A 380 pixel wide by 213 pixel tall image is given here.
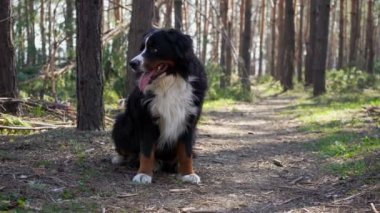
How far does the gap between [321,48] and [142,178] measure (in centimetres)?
1475

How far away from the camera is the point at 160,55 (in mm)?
5289

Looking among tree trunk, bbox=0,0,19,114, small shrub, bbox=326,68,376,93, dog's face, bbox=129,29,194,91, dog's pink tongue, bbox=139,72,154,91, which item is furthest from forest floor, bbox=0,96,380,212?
small shrub, bbox=326,68,376,93

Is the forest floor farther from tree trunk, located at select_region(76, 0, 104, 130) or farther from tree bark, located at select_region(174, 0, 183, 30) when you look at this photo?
tree bark, located at select_region(174, 0, 183, 30)

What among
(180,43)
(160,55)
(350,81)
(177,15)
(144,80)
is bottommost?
(350,81)

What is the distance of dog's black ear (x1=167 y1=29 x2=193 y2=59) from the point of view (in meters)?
5.31

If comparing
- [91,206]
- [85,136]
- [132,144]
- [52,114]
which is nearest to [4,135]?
[85,136]

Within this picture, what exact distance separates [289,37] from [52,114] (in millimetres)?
17202

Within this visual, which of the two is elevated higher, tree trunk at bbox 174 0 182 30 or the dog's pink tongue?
tree trunk at bbox 174 0 182 30

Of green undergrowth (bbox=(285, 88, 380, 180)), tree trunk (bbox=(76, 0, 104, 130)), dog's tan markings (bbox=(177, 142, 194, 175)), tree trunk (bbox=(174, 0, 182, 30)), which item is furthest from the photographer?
tree trunk (bbox=(174, 0, 182, 30))

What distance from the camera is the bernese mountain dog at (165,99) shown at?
17.4 ft

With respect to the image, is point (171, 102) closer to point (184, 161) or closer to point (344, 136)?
point (184, 161)

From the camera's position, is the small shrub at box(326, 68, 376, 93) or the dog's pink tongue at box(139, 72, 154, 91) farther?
the small shrub at box(326, 68, 376, 93)

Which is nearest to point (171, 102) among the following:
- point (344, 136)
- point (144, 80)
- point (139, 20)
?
point (144, 80)

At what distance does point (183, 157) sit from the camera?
5.75 meters
